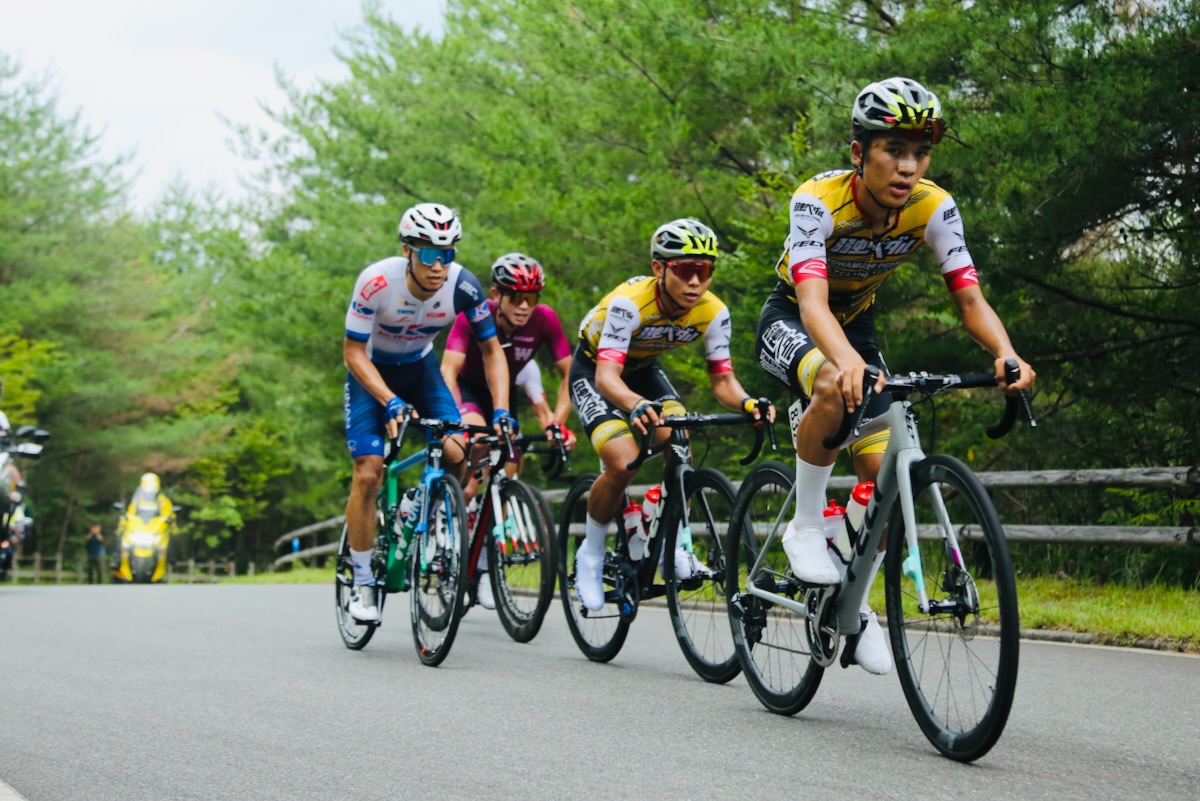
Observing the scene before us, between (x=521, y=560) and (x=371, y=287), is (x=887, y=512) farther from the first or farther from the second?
(x=371, y=287)

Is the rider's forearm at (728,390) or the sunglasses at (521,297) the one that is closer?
the rider's forearm at (728,390)

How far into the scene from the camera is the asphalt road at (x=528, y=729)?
4508 mm

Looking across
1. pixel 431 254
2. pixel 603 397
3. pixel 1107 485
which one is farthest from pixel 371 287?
pixel 1107 485

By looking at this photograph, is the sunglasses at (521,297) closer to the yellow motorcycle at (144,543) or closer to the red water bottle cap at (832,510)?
the red water bottle cap at (832,510)

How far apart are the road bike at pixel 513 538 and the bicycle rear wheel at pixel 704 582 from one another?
108 cm

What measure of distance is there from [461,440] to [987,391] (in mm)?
8027

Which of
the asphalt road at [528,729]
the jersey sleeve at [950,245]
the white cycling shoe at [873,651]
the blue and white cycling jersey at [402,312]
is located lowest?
the asphalt road at [528,729]

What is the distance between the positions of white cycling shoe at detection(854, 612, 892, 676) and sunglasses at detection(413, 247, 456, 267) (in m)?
3.66

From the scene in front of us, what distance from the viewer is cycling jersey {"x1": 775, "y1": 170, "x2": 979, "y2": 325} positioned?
5.39 meters

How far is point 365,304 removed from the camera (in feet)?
27.3

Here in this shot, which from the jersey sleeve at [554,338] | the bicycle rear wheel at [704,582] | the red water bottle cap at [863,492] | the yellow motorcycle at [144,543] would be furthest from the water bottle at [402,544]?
the yellow motorcycle at [144,543]

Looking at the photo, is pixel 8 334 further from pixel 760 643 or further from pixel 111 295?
pixel 760 643

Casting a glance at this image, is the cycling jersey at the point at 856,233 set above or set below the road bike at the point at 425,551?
above

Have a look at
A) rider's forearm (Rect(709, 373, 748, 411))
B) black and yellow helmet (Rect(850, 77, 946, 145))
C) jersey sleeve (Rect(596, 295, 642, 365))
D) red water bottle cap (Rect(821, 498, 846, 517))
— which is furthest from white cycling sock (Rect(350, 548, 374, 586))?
black and yellow helmet (Rect(850, 77, 946, 145))
